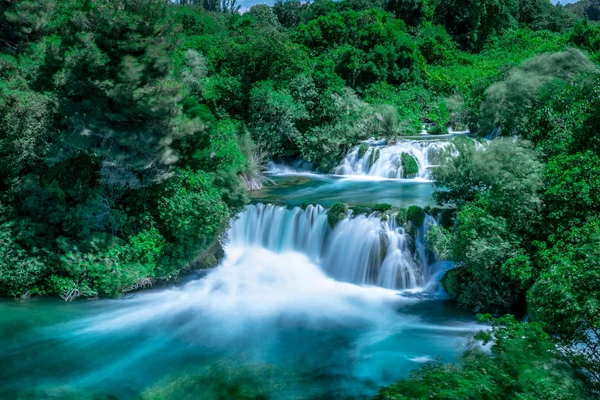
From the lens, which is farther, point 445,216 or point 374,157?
point 374,157

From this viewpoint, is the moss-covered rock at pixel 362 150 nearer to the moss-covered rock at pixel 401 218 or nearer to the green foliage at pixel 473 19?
the moss-covered rock at pixel 401 218

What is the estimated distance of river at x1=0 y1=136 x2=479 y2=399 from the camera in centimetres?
1005

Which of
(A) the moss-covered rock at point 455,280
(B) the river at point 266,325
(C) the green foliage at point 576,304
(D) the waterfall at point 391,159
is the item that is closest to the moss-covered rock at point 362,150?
(D) the waterfall at point 391,159

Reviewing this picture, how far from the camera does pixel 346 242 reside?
16141 mm

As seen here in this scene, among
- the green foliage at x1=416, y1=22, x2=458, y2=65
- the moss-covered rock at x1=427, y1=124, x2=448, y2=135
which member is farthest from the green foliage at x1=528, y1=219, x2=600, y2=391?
the green foliage at x1=416, y1=22, x2=458, y2=65

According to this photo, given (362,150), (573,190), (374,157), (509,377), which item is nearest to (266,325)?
(509,377)

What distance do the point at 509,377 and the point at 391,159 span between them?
1848 cm

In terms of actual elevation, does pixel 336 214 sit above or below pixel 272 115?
below

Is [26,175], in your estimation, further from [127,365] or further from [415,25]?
[415,25]

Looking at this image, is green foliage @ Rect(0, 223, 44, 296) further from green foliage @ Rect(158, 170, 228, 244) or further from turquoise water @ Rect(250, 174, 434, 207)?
turquoise water @ Rect(250, 174, 434, 207)

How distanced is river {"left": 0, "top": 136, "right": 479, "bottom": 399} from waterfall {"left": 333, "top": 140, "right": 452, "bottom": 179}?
15.4 feet

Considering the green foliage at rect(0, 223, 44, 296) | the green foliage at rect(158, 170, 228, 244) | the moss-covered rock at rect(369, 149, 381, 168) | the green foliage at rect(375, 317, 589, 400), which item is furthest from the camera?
the moss-covered rock at rect(369, 149, 381, 168)

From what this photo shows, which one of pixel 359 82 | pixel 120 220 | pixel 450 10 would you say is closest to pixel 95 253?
pixel 120 220

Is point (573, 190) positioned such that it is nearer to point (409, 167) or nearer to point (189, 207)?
point (189, 207)
